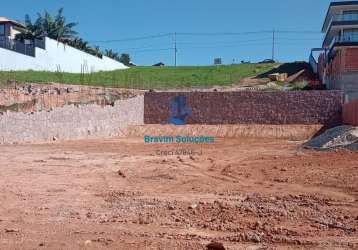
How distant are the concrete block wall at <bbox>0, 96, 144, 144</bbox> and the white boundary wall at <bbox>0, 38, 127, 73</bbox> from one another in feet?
43.4

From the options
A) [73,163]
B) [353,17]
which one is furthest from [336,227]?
[353,17]

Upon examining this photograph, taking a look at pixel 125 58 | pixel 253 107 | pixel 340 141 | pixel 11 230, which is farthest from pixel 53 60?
pixel 11 230

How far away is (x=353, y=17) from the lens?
47781mm

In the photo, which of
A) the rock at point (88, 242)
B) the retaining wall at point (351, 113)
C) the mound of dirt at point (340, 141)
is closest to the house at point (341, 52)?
the retaining wall at point (351, 113)

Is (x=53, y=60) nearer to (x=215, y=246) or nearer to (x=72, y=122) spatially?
(x=72, y=122)

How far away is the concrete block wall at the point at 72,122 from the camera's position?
20.0 metres

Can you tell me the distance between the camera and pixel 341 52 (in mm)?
30328

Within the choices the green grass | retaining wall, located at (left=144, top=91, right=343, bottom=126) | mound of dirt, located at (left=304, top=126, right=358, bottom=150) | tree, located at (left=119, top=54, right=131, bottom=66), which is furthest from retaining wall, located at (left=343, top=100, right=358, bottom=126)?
tree, located at (left=119, top=54, right=131, bottom=66)

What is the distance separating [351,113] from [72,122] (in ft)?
50.2

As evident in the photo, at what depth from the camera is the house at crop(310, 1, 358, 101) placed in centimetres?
2978

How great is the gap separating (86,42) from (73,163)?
44.8 m

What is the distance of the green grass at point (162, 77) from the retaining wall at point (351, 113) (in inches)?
650

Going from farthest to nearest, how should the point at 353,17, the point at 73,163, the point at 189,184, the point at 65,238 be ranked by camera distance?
the point at 353,17 → the point at 73,163 → the point at 189,184 → the point at 65,238

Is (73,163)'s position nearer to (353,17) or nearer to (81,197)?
(81,197)
